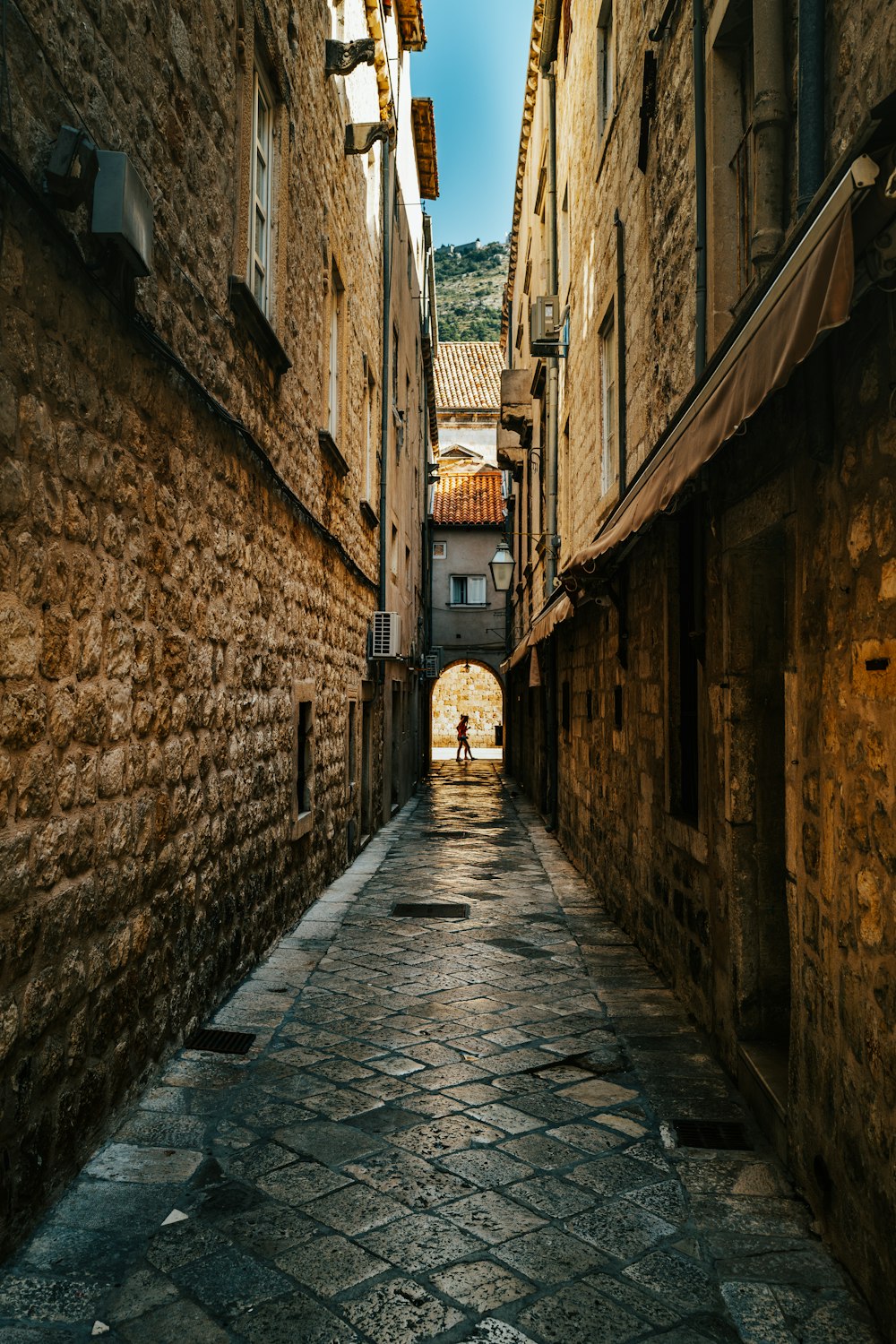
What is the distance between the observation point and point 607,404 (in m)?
9.09

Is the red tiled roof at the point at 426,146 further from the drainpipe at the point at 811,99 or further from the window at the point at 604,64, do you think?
the drainpipe at the point at 811,99

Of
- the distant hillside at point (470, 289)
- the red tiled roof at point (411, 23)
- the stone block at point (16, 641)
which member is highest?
the distant hillside at point (470, 289)

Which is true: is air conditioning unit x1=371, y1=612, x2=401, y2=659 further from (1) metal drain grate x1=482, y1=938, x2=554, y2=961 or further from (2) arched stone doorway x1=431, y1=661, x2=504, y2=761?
(2) arched stone doorway x1=431, y1=661, x2=504, y2=761

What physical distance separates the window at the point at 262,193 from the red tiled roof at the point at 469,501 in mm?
23627

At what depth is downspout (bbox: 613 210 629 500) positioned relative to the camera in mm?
7547

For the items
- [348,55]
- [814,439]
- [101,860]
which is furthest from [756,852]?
[348,55]

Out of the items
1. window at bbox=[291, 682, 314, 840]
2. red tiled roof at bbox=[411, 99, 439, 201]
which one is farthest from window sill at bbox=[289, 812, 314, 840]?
red tiled roof at bbox=[411, 99, 439, 201]

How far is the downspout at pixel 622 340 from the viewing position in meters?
7.55

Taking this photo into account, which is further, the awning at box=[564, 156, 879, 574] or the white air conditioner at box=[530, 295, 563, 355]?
the white air conditioner at box=[530, 295, 563, 355]

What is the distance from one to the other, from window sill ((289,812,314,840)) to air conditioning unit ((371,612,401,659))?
4.59 m

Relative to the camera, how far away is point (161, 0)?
4.01 meters

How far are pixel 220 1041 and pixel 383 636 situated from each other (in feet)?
26.8

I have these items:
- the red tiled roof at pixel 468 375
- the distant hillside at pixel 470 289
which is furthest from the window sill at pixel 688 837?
the distant hillside at pixel 470 289

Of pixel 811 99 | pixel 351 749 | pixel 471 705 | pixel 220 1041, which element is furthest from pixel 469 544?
pixel 811 99
